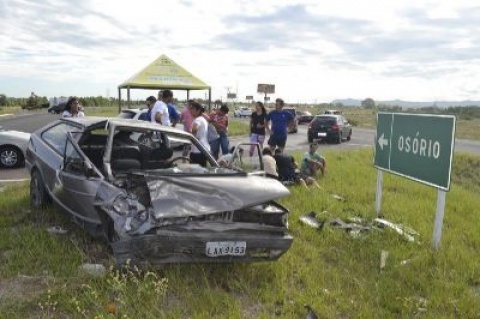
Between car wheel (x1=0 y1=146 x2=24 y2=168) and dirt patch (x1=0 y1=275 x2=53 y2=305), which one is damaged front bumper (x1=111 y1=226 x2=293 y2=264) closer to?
dirt patch (x1=0 y1=275 x2=53 y2=305)

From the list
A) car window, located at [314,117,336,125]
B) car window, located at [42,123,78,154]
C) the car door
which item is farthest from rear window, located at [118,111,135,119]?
car window, located at [314,117,336,125]

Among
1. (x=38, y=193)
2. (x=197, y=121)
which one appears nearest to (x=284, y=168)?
(x=197, y=121)

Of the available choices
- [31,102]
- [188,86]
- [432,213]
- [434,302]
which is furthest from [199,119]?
[31,102]

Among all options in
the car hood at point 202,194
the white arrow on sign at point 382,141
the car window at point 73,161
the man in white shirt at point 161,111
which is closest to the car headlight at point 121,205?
the car hood at point 202,194

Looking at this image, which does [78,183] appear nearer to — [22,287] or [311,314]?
[22,287]

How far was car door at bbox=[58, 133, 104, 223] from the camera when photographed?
5062 millimetres

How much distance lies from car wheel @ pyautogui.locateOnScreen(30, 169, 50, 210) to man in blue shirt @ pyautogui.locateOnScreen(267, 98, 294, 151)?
5.82m

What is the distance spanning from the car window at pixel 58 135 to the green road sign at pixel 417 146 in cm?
443

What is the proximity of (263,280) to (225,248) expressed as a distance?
58 centimetres

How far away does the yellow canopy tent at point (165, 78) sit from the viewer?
17.8m

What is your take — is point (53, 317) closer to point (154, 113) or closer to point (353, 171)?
point (154, 113)

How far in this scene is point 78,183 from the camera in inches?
209

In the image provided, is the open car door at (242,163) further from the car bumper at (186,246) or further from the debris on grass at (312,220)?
the car bumper at (186,246)

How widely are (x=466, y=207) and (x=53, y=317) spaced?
7.95 metres
